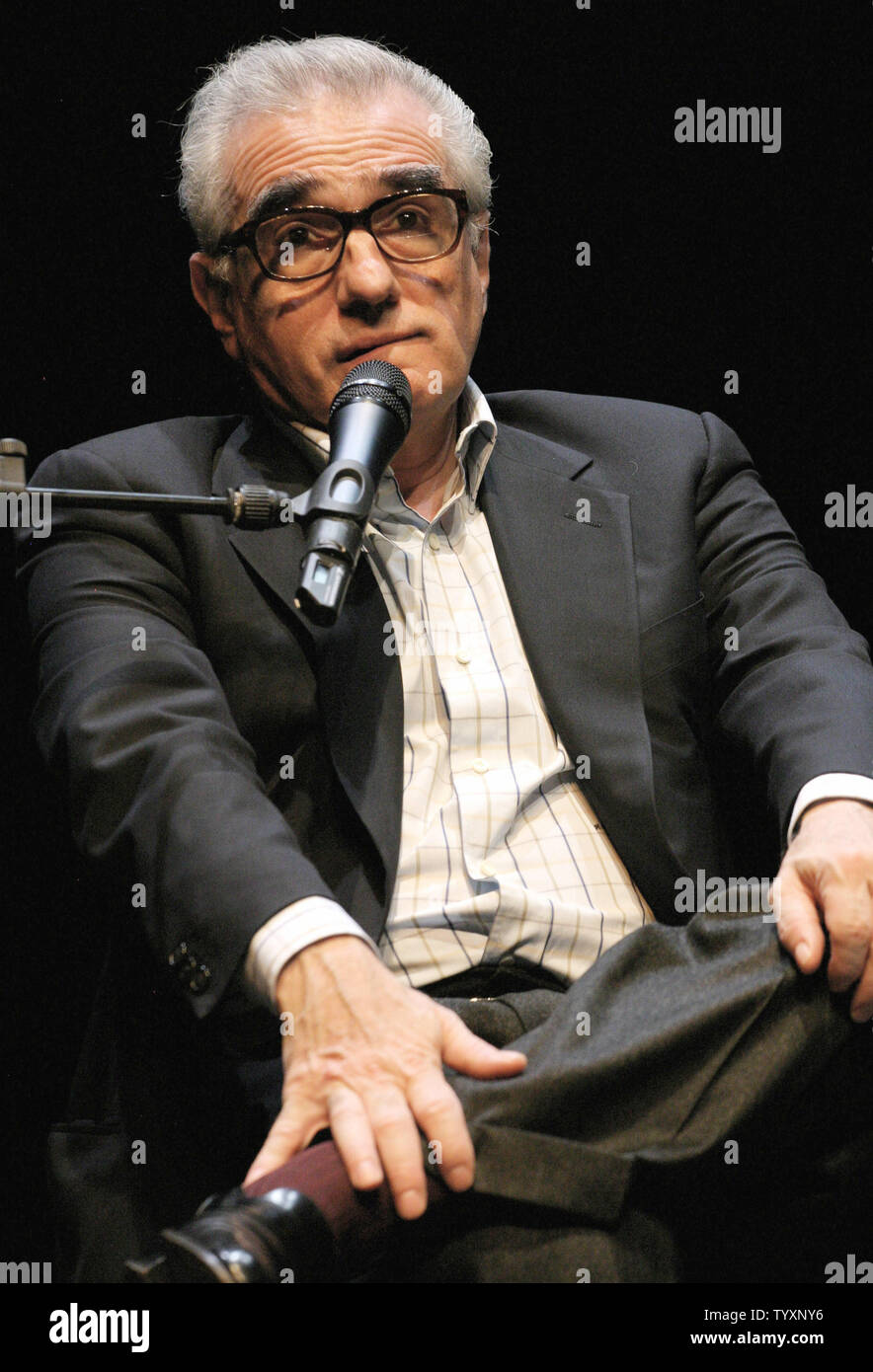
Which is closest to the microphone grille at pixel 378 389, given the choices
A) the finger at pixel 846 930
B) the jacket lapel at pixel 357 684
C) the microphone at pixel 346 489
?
the microphone at pixel 346 489

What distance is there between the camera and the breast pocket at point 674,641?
1.86 metres

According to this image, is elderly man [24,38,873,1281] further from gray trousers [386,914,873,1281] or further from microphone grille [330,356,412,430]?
microphone grille [330,356,412,430]

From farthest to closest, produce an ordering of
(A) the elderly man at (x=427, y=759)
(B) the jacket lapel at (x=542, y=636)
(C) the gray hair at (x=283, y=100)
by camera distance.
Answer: (C) the gray hair at (x=283, y=100) < (B) the jacket lapel at (x=542, y=636) < (A) the elderly man at (x=427, y=759)

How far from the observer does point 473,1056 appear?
1.25 metres

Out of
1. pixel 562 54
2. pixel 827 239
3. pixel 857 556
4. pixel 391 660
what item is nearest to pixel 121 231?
pixel 562 54

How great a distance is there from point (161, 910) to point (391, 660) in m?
0.49

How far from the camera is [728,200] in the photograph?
238cm

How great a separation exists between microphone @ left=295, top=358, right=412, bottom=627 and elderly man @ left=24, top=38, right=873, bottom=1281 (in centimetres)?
28

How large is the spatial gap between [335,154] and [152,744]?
0.89m

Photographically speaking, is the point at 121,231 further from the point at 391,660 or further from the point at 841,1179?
the point at 841,1179

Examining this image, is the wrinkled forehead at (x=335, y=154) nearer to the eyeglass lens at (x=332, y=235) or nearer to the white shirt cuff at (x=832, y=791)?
the eyeglass lens at (x=332, y=235)

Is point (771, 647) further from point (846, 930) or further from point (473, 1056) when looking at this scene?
point (473, 1056)

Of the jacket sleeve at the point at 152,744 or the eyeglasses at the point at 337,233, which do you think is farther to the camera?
the eyeglasses at the point at 337,233

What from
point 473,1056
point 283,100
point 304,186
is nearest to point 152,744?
point 473,1056
